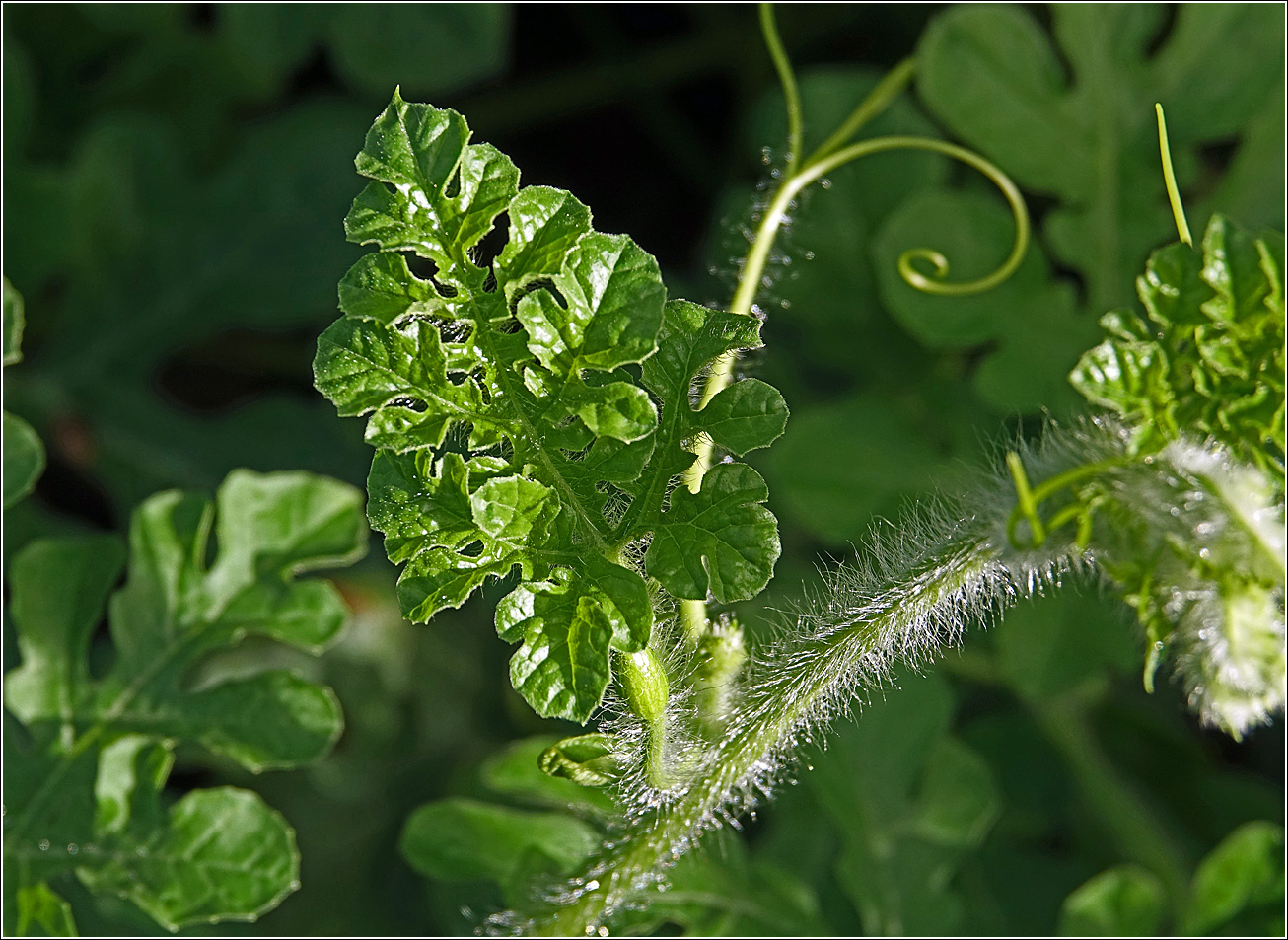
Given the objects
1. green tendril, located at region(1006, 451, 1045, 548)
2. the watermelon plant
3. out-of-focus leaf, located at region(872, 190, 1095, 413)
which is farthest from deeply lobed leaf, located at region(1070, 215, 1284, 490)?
out-of-focus leaf, located at region(872, 190, 1095, 413)

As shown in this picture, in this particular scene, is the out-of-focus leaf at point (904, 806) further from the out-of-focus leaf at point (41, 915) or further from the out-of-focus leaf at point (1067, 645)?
the out-of-focus leaf at point (41, 915)

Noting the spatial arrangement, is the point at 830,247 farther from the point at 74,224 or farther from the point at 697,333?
the point at 74,224

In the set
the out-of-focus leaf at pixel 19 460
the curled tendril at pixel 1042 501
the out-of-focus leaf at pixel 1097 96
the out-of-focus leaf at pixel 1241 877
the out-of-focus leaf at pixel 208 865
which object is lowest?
the out-of-focus leaf at pixel 208 865

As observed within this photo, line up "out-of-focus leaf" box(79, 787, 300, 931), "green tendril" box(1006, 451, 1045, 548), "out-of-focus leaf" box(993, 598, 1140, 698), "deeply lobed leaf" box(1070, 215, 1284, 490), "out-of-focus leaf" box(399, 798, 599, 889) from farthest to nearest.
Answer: "out-of-focus leaf" box(993, 598, 1140, 698)
"out-of-focus leaf" box(399, 798, 599, 889)
"out-of-focus leaf" box(79, 787, 300, 931)
"deeply lobed leaf" box(1070, 215, 1284, 490)
"green tendril" box(1006, 451, 1045, 548)

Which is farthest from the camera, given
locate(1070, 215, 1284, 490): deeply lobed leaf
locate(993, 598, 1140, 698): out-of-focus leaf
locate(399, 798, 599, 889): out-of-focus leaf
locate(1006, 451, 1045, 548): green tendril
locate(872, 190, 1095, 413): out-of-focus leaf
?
locate(993, 598, 1140, 698): out-of-focus leaf

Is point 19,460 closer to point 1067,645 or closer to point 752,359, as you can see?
point 752,359

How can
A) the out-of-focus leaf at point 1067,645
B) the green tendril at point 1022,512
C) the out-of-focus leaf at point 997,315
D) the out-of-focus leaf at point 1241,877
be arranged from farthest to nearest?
the out-of-focus leaf at point 1067,645 → the out-of-focus leaf at point 997,315 → the out-of-focus leaf at point 1241,877 → the green tendril at point 1022,512

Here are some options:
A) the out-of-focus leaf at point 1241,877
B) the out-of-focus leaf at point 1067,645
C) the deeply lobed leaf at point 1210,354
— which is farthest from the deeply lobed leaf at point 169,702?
the out-of-focus leaf at point 1241,877

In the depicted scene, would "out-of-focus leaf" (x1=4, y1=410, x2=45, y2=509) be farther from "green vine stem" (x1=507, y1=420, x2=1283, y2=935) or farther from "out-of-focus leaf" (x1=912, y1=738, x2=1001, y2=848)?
"out-of-focus leaf" (x1=912, y1=738, x2=1001, y2=848)
